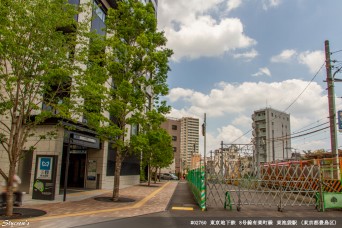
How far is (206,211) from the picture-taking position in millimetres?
14164

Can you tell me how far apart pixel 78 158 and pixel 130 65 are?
11415 millimetres

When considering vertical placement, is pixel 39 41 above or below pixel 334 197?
above

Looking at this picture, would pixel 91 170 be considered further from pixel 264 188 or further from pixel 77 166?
pixel 264 188

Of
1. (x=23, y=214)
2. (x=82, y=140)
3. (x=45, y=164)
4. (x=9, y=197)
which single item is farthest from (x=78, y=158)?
(x=9, y=197)

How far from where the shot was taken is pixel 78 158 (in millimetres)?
26141

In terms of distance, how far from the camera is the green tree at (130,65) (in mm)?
17047

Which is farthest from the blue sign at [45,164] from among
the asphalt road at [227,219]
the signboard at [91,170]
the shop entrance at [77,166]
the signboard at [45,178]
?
the shop entrance at [77,166]

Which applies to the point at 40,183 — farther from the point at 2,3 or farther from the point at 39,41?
the point at 2,3

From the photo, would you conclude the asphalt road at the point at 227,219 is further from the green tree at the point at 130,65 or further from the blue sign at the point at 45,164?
the blue sign at the point at 45,164

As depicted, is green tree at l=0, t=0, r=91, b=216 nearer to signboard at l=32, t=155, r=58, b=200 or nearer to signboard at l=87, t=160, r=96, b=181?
signboard at l=32, t=155, r=58, b=200

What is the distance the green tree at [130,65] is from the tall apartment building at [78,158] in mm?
1549

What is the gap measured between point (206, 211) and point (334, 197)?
6733mm

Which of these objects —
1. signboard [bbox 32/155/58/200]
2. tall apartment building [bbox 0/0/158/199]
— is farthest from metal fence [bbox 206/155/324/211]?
tall apartment building [bbox 0/0/158/199]

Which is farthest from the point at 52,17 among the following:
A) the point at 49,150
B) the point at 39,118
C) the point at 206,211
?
the point at 206,211
